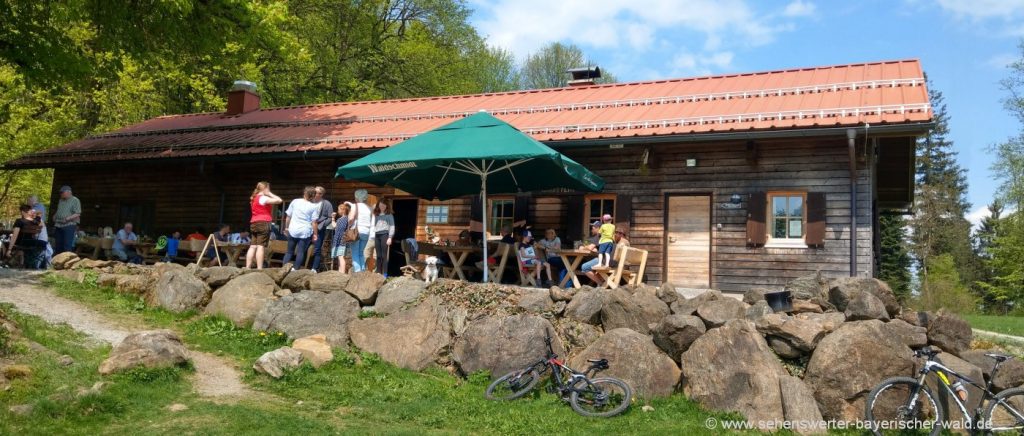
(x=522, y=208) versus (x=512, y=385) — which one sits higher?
(x=522, y=208)

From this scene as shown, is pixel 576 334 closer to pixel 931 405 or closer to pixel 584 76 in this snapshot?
pixel 931 405

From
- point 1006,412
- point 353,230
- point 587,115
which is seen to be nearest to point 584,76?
point 587,115

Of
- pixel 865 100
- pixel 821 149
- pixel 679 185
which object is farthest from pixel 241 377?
pixel 865 100

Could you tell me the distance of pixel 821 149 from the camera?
12109 mm

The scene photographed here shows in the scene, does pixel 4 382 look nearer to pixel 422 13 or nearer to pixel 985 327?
pixel 985 327

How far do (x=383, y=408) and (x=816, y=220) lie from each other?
8048mm

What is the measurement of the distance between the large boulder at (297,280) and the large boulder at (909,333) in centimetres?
736

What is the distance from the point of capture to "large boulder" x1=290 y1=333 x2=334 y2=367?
8219 millimetres

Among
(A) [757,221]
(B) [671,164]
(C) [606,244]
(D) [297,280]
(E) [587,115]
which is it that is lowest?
(D) [297,280]

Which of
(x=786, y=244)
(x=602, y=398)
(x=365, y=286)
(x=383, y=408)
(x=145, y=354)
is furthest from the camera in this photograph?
(x=786, y=244)

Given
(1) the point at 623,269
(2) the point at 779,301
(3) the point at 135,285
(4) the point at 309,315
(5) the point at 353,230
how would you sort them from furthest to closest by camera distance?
(1) the point at 623,269 < (3) the point at 135,285 < (5) the point at 353,230 < (4) the point at 309,315 < (2) the point at 779,301

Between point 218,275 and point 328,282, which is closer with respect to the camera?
point 328,282

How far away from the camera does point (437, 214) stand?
15.0 m

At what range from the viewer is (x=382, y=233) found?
11.4m
